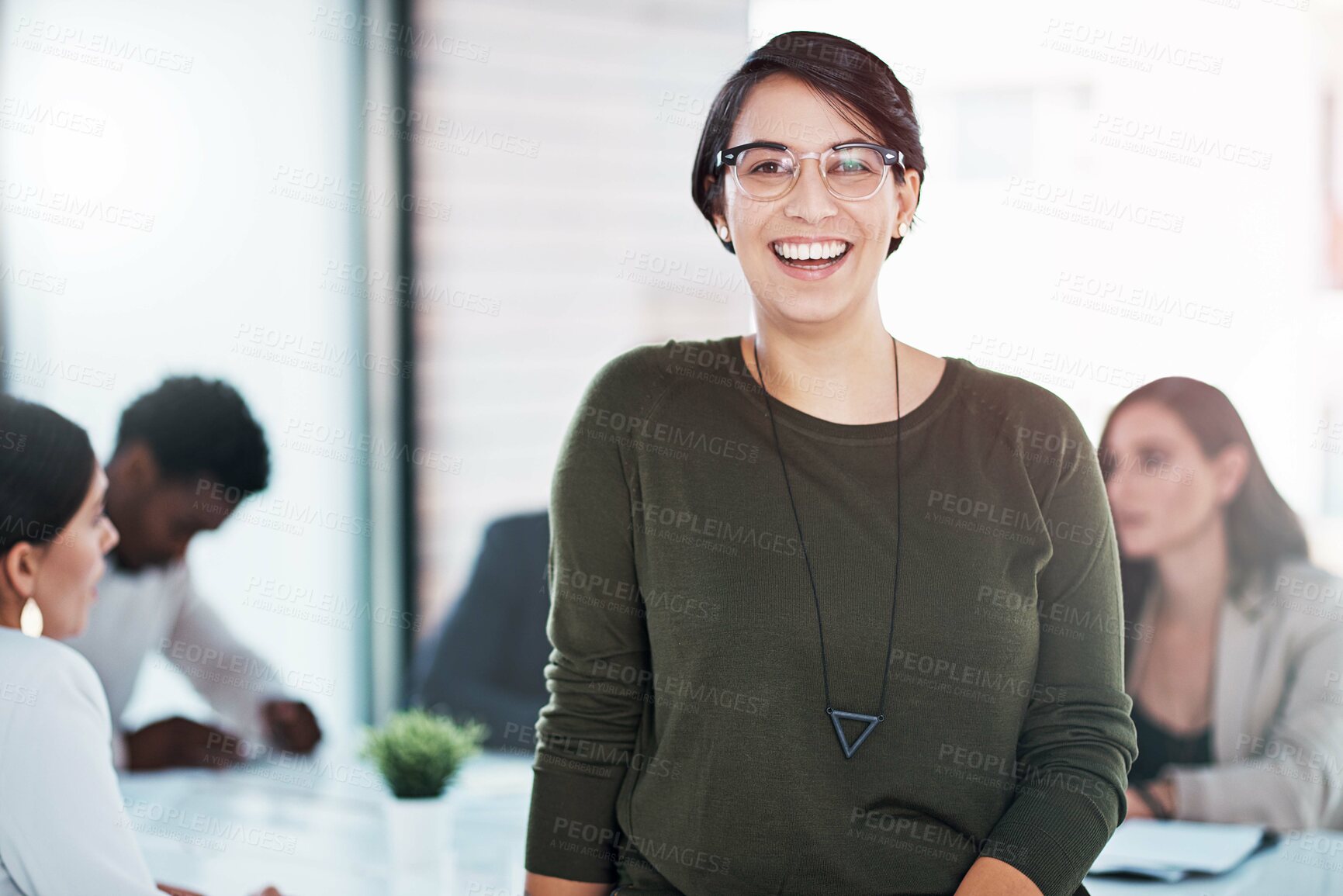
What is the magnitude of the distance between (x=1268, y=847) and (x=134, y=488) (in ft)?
6.66

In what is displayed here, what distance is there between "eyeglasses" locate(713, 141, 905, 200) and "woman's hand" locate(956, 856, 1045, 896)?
76 centimetres

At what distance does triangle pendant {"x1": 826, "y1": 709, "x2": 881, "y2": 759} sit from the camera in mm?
1151

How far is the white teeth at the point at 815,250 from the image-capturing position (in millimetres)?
1211

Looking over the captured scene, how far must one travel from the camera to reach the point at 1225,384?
2.10m

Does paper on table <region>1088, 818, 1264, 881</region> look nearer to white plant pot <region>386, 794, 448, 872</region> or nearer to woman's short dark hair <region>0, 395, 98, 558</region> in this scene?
white plant pot <region>386, 794, 448, 872</region>

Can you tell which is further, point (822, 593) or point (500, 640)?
point (500, 640)

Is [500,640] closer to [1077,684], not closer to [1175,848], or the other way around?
[1175,848]

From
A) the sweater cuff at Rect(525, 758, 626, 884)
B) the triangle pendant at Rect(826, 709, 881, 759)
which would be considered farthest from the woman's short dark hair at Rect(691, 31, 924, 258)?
the sweater cuff at Rect(525, 758, 626, 884)

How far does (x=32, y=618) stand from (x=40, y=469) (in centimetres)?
23

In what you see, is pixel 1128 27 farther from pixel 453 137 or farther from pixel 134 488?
pixel 134 488

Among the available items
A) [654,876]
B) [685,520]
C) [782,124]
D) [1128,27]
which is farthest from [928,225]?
[654,876]

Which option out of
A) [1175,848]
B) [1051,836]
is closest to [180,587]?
[1051,836]

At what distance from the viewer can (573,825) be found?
124 cm

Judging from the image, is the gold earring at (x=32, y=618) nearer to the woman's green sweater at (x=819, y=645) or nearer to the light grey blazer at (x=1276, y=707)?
the woman's green sweater at (x=819, y=645)
